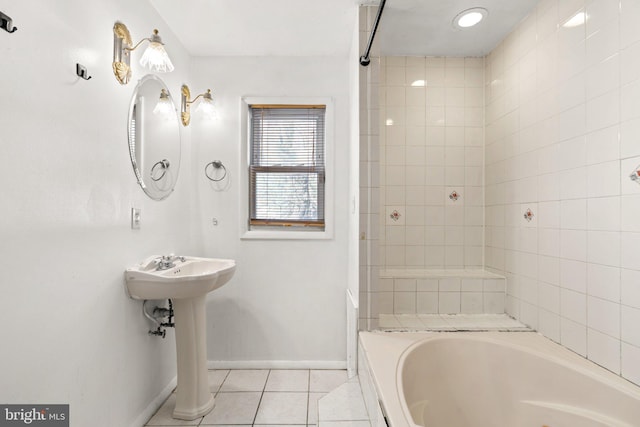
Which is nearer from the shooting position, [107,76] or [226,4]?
[107,76]

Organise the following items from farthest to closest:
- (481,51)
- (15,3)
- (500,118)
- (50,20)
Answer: (481,51) < (500,118) < (50,20) < (15,3)

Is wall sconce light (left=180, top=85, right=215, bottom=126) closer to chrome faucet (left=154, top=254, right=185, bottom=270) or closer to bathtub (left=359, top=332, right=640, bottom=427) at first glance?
chrome faucet (left=154, top=254, right=185, bottom=270)

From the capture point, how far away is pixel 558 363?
58.7 inches

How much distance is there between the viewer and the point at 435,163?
2496 millimetres

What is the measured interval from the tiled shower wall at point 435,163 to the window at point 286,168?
1.74 ft

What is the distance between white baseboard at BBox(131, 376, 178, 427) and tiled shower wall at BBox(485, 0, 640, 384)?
232 centimetres

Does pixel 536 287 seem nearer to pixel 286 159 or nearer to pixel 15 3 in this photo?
pixel 286 159

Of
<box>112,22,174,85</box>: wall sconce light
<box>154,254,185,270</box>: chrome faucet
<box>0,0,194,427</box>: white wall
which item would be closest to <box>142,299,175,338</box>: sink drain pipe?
<box>0,0,194,427</box>: white wall

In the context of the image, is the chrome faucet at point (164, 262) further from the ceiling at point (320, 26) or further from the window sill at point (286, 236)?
the ceiling at point (320, 26)

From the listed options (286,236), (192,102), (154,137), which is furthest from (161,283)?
(192,102)

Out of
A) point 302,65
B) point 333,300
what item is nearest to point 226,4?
point 302,65

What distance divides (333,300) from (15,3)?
7.59ft

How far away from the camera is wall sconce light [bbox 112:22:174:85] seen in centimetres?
159

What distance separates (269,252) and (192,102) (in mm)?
1266
